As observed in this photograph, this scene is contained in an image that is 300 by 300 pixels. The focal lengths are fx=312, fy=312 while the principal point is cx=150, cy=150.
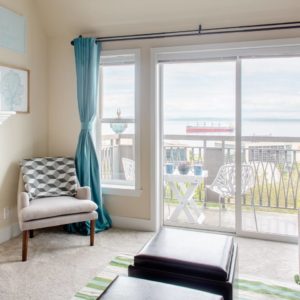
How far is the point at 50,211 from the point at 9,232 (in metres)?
0.77

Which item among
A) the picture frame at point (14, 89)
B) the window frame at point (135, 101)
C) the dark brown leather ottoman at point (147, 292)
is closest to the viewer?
the dark brown leather ottoman at point (147, 292)

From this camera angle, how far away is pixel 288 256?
2877 mm

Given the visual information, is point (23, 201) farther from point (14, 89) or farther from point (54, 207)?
point (14, 89)

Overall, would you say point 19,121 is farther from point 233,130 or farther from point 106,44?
point 233,130

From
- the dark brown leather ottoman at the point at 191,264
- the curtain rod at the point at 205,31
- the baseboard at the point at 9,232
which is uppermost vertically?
the curtain rod at the point at 205,31

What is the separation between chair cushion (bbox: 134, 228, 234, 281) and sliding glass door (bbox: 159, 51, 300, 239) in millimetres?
1374

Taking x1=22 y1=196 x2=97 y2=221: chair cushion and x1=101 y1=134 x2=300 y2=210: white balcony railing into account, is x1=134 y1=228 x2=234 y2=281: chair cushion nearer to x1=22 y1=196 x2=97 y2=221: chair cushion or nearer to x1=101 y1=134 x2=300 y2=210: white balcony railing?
x1=22 y1=196 x2=97 y2=221: chair cushion

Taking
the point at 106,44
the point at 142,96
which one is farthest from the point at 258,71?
the point at 106,44

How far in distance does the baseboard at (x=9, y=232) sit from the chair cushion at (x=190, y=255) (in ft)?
6.20

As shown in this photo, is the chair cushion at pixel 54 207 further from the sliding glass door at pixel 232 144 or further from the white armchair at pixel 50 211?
the sliding glass door at pixel 232 144

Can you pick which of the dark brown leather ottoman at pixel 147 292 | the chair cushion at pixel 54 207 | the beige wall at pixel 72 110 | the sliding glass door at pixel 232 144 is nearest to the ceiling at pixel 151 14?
the beige wall at pixel 72 110

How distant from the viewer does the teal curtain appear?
3.47 metres

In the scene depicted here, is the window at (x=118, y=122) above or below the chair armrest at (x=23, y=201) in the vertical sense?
above

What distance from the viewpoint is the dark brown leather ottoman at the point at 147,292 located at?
1436 mm
